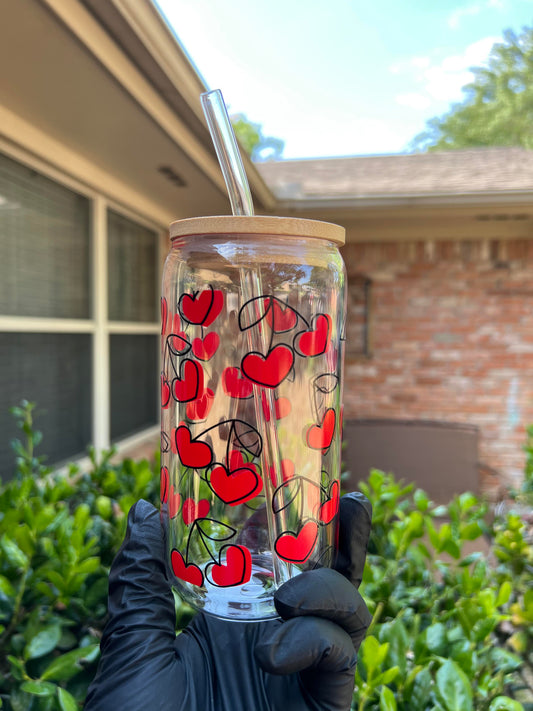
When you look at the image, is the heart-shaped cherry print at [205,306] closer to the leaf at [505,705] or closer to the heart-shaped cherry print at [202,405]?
the heart-shaped cherry print at [202,405]

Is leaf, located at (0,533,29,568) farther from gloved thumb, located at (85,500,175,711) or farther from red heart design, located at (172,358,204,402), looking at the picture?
red heart design, located at (172,358,204,402)

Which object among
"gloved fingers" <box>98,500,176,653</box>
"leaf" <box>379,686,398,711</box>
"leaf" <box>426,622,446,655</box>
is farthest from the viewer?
"leaf" <box>426,622,446,655</box>

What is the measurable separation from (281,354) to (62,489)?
1.30 metres

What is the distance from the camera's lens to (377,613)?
130 cm

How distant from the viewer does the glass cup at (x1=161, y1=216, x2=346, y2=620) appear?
67 cm

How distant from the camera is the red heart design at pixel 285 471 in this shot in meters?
0.69

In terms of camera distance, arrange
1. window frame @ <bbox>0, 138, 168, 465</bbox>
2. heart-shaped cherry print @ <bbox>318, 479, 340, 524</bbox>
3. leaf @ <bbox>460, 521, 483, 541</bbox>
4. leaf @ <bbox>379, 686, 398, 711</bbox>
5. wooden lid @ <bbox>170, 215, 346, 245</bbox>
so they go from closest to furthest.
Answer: wooden lid @ <bbox>170, 215, 346, 245</bbox> → heart-shaped cherry print @ <bbox>318, 479, 340, 524</bbox> → leaf @ <bbox>379, 686, 398, 711</bbox> → leaf @ <bbox>460, 521, 483, 541</bbox> → window frame @ <bbox>0, 138, 168, 465</bbox>

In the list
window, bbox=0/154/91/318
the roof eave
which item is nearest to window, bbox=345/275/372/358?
the roof eave

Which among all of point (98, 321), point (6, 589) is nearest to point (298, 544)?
point (6, 589)

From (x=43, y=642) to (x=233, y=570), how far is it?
27.0 inches

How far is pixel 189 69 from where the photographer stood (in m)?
2.01

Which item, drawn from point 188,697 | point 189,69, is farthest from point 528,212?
point 188,697

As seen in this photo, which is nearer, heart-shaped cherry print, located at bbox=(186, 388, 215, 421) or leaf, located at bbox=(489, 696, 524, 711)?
heart-shaped cherry print, located at bbox=(186, 388, 215, 421)

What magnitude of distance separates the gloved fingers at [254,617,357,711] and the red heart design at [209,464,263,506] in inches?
8.4
